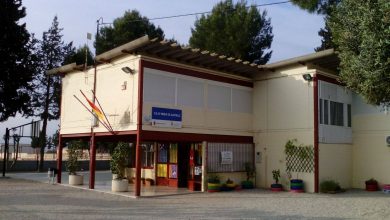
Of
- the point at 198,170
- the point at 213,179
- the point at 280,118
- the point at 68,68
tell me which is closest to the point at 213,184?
the point at 213,179

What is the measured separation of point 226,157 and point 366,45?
373 inches

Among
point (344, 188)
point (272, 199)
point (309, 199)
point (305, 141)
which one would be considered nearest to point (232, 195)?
point (272, 199)

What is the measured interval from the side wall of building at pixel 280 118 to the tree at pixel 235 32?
9.96m

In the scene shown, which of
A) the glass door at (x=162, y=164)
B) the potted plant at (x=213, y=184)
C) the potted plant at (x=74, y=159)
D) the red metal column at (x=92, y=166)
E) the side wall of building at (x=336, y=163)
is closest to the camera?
the potted plant at (x=213, y=184)

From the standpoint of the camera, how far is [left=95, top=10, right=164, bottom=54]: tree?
31.1 metres

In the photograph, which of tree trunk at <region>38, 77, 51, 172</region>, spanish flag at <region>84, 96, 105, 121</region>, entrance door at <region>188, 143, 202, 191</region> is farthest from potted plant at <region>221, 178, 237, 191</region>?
tree trunk at <region>38, 77, 51, 172</region>

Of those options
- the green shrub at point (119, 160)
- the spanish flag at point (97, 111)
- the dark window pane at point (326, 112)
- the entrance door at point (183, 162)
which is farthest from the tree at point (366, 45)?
the spanish flag at point (97, 111)

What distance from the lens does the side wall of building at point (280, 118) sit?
17.7 metres

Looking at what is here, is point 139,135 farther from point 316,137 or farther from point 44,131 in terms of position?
point 44,131

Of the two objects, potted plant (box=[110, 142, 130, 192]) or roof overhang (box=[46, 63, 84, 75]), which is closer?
potted plant (box=[110, 142, 130, 192])

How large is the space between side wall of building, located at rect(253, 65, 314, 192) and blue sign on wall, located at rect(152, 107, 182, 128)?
4515 millimetres

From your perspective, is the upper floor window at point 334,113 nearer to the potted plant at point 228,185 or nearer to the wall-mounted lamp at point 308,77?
the wall-mounted lamp at point 308,77

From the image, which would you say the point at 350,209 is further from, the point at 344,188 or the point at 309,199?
the point at 344,188

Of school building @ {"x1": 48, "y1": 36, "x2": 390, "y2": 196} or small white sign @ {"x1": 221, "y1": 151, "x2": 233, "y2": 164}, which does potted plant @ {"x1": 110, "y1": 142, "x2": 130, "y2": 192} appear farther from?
small white sign @ {"x1": 221, "y1": 151, "x2": 233, "y2": 164}
